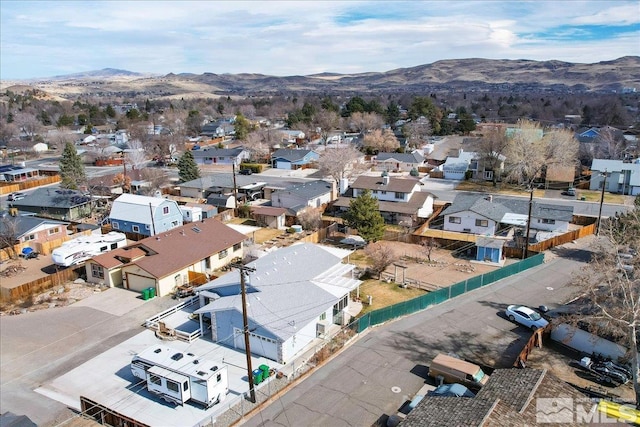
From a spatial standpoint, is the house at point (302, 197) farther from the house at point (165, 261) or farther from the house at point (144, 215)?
the house at point (165, 261)

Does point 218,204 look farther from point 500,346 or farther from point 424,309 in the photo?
point 500,346

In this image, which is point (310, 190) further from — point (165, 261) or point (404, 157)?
point (404, 157)

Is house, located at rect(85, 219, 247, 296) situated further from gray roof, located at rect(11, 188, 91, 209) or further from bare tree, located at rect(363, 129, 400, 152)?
bare tree, located at rect(363, 129, 400, 152)

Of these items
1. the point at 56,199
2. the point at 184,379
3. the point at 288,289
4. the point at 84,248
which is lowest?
the point at 184,379

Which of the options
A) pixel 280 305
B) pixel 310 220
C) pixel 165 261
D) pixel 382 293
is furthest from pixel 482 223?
pixel 165 261

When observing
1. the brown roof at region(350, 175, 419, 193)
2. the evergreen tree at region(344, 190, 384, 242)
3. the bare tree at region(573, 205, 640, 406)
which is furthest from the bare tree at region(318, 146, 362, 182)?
the bare tree at region(573, 205, 640, 406)

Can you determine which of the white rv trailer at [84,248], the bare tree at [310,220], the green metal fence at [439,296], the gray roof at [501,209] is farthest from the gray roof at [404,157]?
the white rv trailer at [84,248]

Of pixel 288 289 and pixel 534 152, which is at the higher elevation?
pixel 534 152

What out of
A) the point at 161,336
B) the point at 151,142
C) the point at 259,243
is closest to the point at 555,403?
the point at 161,336
